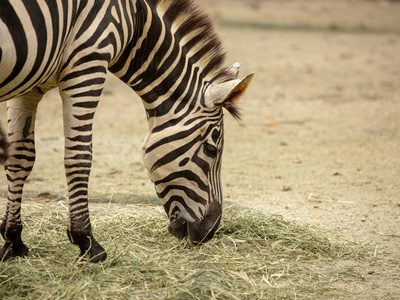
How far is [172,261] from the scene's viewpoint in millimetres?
3725

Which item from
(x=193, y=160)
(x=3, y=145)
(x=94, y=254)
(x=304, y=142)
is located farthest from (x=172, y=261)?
(x=304, y=142)

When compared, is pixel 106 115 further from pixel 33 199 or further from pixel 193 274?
pixel 193 274

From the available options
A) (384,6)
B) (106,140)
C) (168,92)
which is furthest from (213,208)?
(384,6)

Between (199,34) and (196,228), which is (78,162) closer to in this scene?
(196,228)

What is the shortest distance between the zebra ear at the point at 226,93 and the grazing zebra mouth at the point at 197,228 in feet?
2.60

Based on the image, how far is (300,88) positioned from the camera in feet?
35.0

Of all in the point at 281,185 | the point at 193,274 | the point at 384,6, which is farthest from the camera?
the point at 384,6

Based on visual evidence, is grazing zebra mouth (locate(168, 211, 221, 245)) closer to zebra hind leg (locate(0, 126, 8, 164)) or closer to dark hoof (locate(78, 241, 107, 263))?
dark hoof (locate(78, 241, 107, 263))

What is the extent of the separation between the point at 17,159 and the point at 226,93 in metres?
1.49

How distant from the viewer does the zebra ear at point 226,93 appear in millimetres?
3656

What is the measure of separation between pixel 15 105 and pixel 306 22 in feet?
49.1

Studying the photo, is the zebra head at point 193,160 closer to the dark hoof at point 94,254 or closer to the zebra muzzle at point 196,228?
the zebra muzzle at point 196,228

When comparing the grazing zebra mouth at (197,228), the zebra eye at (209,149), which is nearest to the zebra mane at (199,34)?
the zebra eye at (209,149)

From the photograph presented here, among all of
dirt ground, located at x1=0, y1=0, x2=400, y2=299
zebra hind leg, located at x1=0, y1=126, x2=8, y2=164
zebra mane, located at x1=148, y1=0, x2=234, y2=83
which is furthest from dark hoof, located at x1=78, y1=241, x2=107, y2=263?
dirt ground, located at x1=0, y1=0, x2=400, y2=299
